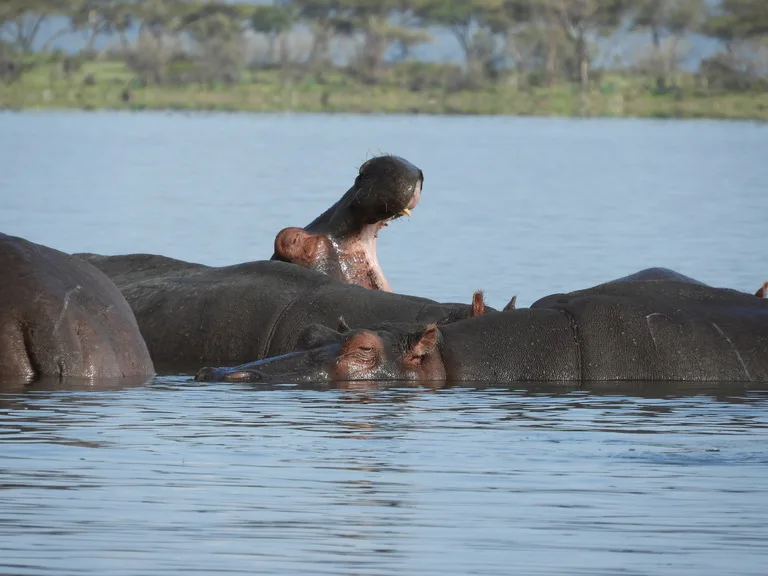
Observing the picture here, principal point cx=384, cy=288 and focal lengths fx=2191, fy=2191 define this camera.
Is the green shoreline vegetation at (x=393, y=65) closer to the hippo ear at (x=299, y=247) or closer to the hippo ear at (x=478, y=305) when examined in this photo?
the hippo ear at (x=299, y=247)

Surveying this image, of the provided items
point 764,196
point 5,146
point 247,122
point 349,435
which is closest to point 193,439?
point 349,435

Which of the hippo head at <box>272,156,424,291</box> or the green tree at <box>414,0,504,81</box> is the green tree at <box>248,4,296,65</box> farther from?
the hippo head at <box>272,156,424,291</box>

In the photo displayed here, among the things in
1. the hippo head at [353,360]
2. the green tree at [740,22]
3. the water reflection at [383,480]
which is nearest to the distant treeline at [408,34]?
the green tree at [740,22]

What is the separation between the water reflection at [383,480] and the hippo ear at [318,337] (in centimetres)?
32

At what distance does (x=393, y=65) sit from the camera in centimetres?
9131

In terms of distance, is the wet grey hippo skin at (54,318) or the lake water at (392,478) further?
the wet grey hippo skin at (54,318)

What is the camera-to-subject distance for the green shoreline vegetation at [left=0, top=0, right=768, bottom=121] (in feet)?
267

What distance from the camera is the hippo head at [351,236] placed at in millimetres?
12842

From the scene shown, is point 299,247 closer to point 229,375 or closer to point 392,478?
point 229,375

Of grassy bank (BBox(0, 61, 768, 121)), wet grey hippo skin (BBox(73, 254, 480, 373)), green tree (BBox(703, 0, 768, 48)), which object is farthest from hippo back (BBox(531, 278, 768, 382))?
green tree (BBox(703, 0, 768, 48))

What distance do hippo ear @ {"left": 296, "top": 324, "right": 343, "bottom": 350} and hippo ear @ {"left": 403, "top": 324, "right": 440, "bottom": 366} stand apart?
346mm

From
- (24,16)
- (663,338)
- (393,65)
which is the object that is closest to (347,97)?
(393,65)

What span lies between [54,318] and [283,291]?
242cm

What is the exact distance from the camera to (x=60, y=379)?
10.1 metres
